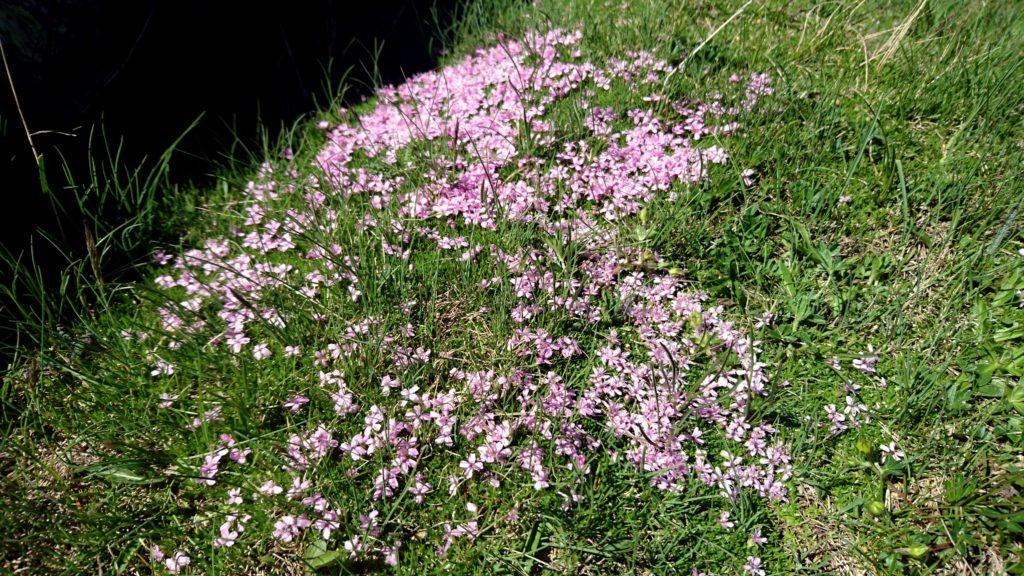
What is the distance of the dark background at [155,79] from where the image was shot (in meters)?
3.36

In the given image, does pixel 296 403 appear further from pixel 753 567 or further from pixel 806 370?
pixel 806 370

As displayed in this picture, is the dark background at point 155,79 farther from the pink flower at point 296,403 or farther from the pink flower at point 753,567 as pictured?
the pink flower at point 753,567

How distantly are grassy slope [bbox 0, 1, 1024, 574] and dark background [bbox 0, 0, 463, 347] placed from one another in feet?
1.94

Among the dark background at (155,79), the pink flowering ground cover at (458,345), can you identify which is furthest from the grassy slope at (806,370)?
the dark background at (155,79)

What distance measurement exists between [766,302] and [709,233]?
22.1 inches

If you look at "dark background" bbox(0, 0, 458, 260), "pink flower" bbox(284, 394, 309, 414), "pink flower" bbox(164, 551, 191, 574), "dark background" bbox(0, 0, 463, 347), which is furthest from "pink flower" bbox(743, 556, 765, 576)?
"dark background" bbox(0, 0, 458, 260)

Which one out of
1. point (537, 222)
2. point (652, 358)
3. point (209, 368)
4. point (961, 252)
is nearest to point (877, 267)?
point (961, 252)

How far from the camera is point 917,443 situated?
8.71 ft

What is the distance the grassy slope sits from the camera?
7.83 feet

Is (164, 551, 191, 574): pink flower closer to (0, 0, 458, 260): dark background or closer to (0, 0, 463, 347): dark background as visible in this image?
(0, 0, 463, 347): dark background

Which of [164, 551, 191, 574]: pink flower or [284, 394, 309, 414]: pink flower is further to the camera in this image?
[284, 394, 309, 414]: pink flower

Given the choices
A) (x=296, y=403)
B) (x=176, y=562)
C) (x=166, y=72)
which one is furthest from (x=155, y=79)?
(x=176, y=562)

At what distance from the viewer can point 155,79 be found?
4.28 meters

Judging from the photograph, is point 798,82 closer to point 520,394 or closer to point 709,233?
point 709,233
